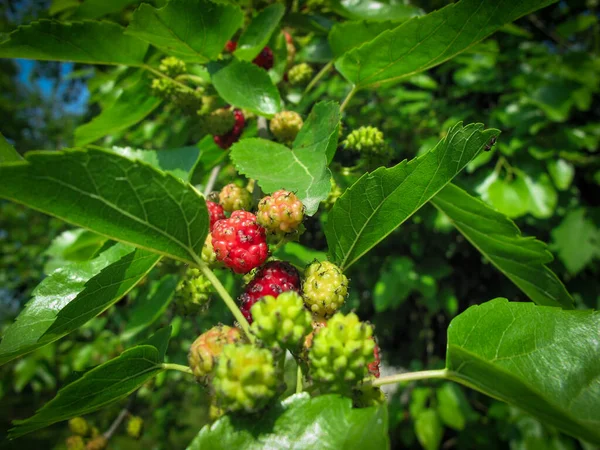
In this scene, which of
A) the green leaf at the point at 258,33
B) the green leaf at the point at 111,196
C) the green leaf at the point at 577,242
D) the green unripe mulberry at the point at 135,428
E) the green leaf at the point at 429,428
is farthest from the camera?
the green leaf at the point at 429,428

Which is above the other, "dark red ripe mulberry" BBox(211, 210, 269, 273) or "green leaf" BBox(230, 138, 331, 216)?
"green leaf" BBox(230, 138, 331, 216)

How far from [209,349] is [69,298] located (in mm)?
320

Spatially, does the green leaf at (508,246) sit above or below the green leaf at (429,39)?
below

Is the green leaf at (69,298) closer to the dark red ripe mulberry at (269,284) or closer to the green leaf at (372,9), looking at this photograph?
the dark red ripe mulberry at (269,284)

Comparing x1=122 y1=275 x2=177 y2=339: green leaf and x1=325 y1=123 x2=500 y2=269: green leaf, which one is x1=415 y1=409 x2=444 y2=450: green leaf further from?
x1=325 y1=123 x2=500 y2=269: green leaf

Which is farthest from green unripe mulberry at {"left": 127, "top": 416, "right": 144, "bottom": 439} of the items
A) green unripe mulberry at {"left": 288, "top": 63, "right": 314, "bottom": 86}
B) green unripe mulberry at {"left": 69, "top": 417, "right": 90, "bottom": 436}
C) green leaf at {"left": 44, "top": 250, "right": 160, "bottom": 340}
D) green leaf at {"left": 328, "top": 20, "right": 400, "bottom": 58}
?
green leaf at {"left": 328, "top": 20, "right": 400, "bottom": 58}

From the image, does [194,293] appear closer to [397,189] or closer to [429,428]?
[397,189]

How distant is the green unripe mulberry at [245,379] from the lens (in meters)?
0.51

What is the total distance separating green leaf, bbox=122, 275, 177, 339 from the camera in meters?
1.09

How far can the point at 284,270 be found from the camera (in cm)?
70

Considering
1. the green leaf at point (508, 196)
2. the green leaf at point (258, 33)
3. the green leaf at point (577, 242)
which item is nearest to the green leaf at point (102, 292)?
the green leaf at point (258, 33)

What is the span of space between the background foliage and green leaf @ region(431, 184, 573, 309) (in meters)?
0.13

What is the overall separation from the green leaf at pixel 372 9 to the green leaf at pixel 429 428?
7.38 feet

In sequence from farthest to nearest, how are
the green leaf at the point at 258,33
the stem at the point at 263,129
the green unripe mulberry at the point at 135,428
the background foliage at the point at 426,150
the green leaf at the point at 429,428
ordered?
the green leaf at the point at 429,428 → the green unripe mulberry at the point at 135,428 → the background foliage at the point at 426,150 → the stem at the point at 263,129 → the green leaf at the point at 258,33
